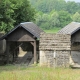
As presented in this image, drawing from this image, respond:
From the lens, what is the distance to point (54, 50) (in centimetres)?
2803

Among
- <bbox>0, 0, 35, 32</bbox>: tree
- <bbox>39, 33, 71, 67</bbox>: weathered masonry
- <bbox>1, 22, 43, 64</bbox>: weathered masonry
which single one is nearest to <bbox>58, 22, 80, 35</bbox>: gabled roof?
<bbox>39, 33, 71, 67</bbox>: weathered masonry

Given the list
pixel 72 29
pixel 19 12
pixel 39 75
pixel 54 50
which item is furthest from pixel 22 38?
pixel 19 12

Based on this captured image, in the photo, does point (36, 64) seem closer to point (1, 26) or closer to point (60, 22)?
point (1, 26)

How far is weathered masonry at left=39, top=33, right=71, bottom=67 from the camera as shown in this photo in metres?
27.8

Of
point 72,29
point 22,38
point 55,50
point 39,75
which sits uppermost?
point 72,29

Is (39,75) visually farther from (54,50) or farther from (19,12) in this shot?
(19,12)

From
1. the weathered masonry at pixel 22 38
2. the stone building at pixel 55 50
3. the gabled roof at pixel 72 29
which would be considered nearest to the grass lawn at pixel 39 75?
the stone building at pixel 55 50

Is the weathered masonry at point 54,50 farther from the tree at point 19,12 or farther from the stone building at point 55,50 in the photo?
the tree at point 19,12

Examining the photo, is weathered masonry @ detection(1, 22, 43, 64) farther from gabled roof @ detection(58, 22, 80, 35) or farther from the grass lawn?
the grass lawn

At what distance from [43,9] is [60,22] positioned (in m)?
56.1

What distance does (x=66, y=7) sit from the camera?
548 feet

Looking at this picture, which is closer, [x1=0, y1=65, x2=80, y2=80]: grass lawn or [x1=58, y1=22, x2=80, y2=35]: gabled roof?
[x1=0, y1=65, x2=80, y2=80]: grass lawn

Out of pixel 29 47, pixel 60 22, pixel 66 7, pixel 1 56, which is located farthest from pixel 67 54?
pixel 66 7

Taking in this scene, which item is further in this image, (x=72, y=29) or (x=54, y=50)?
(x=72, y=29)
